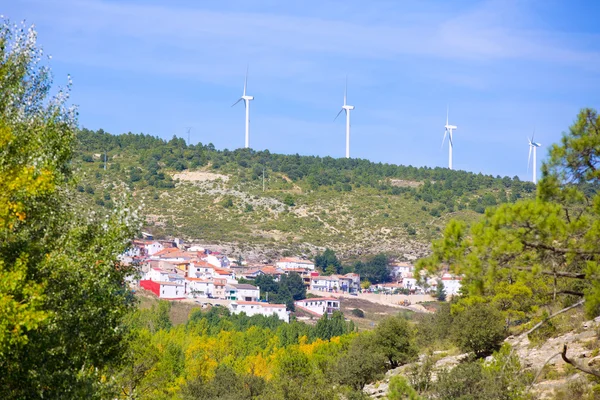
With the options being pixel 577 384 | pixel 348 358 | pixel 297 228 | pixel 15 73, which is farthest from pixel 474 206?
pixel 15 73

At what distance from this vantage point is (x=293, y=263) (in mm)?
124562

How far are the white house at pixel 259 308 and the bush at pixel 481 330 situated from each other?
7157 centimetres

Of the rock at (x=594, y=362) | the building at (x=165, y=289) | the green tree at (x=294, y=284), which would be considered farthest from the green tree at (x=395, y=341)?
the green tree at (x=294, y=284)

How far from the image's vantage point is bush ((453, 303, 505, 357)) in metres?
33.0

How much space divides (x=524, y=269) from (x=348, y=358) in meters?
31.5

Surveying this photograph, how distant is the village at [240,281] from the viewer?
4267 inches

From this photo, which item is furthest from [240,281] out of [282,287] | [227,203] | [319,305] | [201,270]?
[227,203]

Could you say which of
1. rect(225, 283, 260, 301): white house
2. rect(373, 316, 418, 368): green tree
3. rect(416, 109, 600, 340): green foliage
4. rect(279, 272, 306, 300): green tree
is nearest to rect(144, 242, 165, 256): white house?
rect(225, 283, 260, 301): white house

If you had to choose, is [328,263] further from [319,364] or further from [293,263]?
[319,364]

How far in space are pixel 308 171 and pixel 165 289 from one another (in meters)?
59.9

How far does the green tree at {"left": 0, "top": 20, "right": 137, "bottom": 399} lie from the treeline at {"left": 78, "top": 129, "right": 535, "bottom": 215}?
128185 millimetres

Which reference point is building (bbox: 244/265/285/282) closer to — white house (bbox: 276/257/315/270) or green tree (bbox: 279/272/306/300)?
white house (bbox: 276/257/315/270)

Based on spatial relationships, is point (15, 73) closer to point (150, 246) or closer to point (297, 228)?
point (150, 246)

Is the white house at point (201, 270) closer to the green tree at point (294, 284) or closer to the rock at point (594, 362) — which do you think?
the green tree at point (294, 284)
